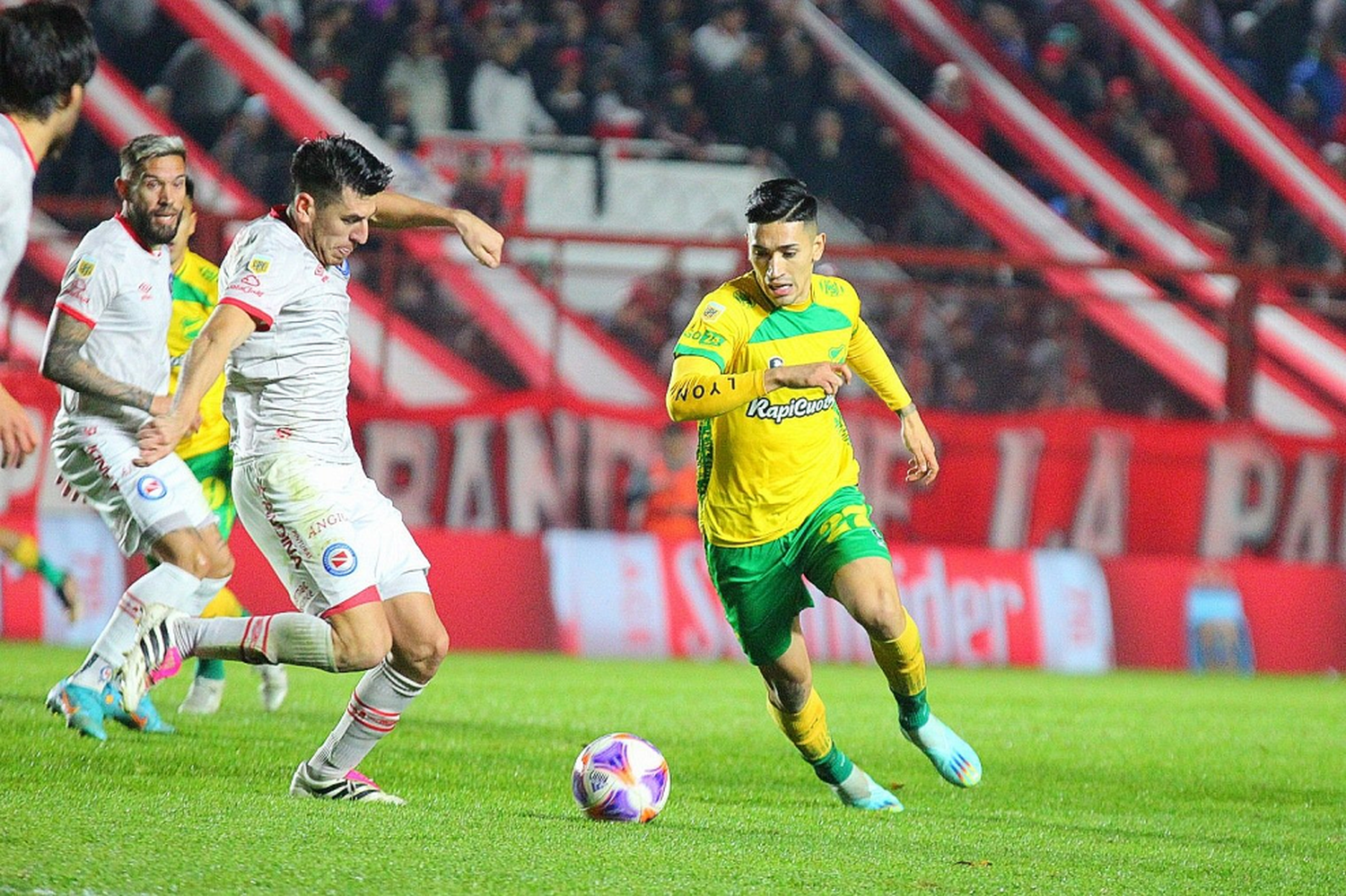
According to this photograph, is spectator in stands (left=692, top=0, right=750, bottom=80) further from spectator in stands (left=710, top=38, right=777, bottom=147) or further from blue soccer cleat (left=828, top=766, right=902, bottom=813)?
blue soccer cleat (left=828, top=766, right=902, bottom=813)

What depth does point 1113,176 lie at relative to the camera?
19922 millimetres

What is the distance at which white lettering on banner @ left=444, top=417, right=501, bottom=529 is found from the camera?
13766 mm

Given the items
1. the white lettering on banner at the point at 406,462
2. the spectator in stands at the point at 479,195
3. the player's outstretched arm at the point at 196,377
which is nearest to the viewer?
the player's outstretched arm at the point at 196,377

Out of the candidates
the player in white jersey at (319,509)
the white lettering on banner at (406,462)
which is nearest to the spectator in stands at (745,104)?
the white lettering on banner at (406,462)

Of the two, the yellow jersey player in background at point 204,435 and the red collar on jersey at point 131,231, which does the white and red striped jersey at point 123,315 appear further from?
the yellow jersey player in background at point 204,435

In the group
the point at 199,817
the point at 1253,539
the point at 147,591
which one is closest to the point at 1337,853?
the point at 199,817

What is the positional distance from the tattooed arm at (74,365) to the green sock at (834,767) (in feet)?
8.58

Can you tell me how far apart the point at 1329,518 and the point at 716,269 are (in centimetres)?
572

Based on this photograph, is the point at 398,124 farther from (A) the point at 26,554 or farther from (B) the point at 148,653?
(B) the point at 148,653

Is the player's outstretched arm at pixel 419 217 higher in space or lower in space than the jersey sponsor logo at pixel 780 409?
higher

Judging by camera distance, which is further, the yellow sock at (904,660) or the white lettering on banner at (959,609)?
the white lettering on banner at (959,609)

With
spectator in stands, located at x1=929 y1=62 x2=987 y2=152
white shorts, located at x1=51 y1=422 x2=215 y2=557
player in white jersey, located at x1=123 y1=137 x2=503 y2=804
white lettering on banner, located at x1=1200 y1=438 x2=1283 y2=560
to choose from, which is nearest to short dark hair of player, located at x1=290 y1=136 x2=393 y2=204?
player in white jersey, located at x1=123 y1=137 x2=503 y2=804

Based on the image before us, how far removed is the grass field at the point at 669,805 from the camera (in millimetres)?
4564

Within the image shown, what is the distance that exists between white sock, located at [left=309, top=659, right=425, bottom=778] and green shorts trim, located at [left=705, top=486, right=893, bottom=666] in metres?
1.20
